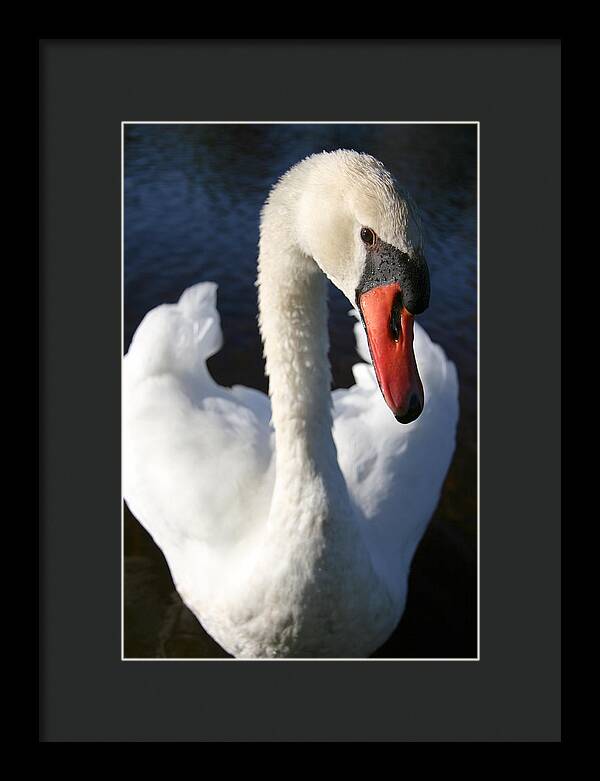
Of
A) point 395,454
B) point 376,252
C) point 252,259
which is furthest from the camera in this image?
point 252,259

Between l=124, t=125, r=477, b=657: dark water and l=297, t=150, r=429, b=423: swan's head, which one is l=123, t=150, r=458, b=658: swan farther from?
l=124, t=125, r=477, b=657: dark water

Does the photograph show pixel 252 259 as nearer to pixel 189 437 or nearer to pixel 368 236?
pixel 189 437

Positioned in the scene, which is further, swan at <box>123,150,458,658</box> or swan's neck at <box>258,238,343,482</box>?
swan's neck at <box>258,238,343,482</box>

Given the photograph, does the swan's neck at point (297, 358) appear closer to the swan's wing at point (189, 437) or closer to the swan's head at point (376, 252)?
the swan's head at point (376, 252)

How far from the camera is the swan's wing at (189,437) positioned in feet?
9.33

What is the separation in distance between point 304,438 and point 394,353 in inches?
23.4

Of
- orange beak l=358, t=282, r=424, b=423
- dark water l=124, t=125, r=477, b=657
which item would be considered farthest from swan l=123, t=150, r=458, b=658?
dark water l=124, t=125, r=477, b=657

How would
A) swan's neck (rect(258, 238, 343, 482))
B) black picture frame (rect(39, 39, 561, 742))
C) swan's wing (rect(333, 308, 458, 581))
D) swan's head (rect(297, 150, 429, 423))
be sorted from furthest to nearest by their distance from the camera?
swan's wing (rect(333, 308, 458, 581)) < black picture frame (rect(39, 39, 561, 742)) < swan's neck (rect(258, 238, 343, 482)) < swan's head (rect(297, 150, 429, 423))

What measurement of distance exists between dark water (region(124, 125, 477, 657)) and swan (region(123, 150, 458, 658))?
0.17 metres

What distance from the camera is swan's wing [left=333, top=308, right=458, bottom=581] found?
116 inches

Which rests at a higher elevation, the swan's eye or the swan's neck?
the swan's eye

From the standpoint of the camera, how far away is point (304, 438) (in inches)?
94.3
